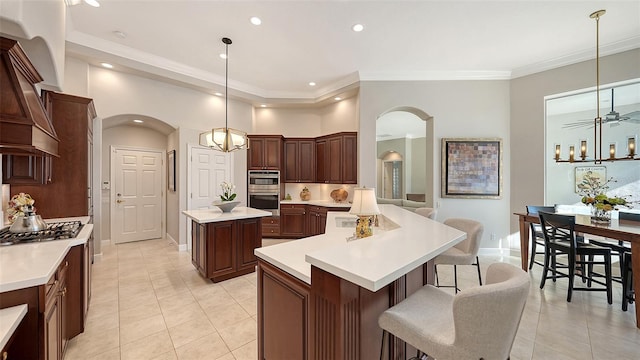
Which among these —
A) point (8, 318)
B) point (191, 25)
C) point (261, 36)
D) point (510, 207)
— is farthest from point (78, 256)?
point (510, 207)

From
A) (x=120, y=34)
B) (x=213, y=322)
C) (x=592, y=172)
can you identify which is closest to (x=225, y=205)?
(x=213, y=322)

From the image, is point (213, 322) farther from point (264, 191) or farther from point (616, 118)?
point (616, 118)

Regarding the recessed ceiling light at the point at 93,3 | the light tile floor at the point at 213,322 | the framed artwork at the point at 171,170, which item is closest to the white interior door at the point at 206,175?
the framed artwork at the point at 171,170

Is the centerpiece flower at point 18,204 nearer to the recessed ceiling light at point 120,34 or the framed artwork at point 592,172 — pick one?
the recessed ceiling light at point 120,34

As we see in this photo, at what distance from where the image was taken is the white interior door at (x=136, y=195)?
5152 mm

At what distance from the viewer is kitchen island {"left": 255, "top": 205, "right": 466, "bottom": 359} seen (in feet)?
3.63

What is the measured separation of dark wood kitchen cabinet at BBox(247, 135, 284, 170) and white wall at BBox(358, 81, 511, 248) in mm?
2135

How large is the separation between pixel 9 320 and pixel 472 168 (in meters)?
5.39

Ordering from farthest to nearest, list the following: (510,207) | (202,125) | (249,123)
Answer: (249,123) < (202,125) < (510,207)

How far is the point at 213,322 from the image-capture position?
240 centimetres

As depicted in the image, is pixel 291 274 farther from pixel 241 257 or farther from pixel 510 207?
pixel 510 207

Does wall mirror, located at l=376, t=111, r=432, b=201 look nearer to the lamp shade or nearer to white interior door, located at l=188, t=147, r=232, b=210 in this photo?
white interior door, located at l=188, t=147, r=232, b=210

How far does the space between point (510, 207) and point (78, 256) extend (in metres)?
5.95

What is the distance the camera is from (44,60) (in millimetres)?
2135
